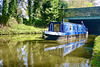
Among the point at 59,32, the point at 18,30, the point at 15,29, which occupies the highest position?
the point at 59,32

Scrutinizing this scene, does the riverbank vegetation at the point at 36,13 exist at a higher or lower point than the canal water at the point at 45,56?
higher

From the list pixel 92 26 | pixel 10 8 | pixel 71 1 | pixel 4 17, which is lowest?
pixel 92 26

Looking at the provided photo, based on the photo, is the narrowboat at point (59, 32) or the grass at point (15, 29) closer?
the narrowboat at point (59, 32)

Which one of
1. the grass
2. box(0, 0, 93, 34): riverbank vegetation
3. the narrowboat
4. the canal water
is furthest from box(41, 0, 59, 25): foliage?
the canal water

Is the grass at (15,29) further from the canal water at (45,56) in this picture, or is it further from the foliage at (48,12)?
the canal water at (45,56)

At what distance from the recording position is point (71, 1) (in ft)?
139

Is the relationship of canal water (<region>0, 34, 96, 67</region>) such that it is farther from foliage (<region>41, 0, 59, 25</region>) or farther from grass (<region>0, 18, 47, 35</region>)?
foliage (<region>41, 0, 59, 25</region>)

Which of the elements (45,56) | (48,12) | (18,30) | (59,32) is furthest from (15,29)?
(45,56)

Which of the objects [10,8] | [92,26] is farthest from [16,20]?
[92,26]

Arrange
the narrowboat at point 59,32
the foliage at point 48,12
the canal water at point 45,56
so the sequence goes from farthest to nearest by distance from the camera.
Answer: the foliage at point 48,12
the narrowboat at point 59,32
the canal water at point 45,56

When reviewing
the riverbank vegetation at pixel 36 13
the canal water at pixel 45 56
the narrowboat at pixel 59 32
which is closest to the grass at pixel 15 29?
the riverbank vegetation at pixel 36 13

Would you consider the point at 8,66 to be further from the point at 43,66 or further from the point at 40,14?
the point at 40,14

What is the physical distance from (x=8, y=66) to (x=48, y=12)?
25009 mm

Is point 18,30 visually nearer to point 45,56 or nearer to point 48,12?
point 48,12
